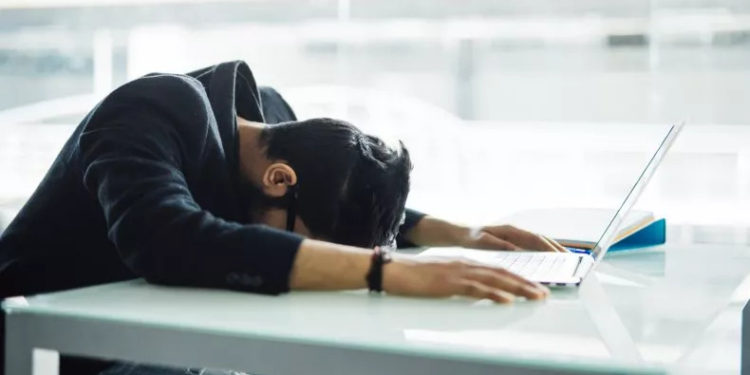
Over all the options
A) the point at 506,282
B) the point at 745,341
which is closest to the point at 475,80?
the point at 745,341

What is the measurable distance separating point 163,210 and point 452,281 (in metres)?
0.28

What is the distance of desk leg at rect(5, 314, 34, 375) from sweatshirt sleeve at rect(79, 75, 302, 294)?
0.49 ft

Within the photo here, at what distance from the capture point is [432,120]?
2.47 meters

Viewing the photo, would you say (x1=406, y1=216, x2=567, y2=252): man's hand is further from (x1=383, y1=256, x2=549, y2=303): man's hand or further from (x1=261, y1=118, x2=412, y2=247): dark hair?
(x1=383, y1=256, x2=549, y2=303): man's hand

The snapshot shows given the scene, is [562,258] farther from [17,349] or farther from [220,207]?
[17,349]

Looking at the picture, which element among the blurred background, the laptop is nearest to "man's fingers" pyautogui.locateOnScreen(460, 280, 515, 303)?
the laptop

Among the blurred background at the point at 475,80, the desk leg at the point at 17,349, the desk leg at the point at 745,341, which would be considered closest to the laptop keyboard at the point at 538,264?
the desk leg at the point at 745,341

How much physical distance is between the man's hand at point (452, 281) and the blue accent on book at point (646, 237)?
604 mm

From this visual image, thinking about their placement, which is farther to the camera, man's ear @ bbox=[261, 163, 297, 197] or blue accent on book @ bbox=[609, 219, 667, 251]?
blue accent on book @ bbox=[609, 219, 667, 251]

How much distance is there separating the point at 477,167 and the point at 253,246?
5.71 ft

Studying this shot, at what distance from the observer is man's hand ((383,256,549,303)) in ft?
2.56

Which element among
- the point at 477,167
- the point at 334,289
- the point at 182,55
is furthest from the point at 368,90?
the point at 334,289

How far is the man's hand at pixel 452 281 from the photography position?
0.78 metres

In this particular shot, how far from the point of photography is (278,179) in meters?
1.05
